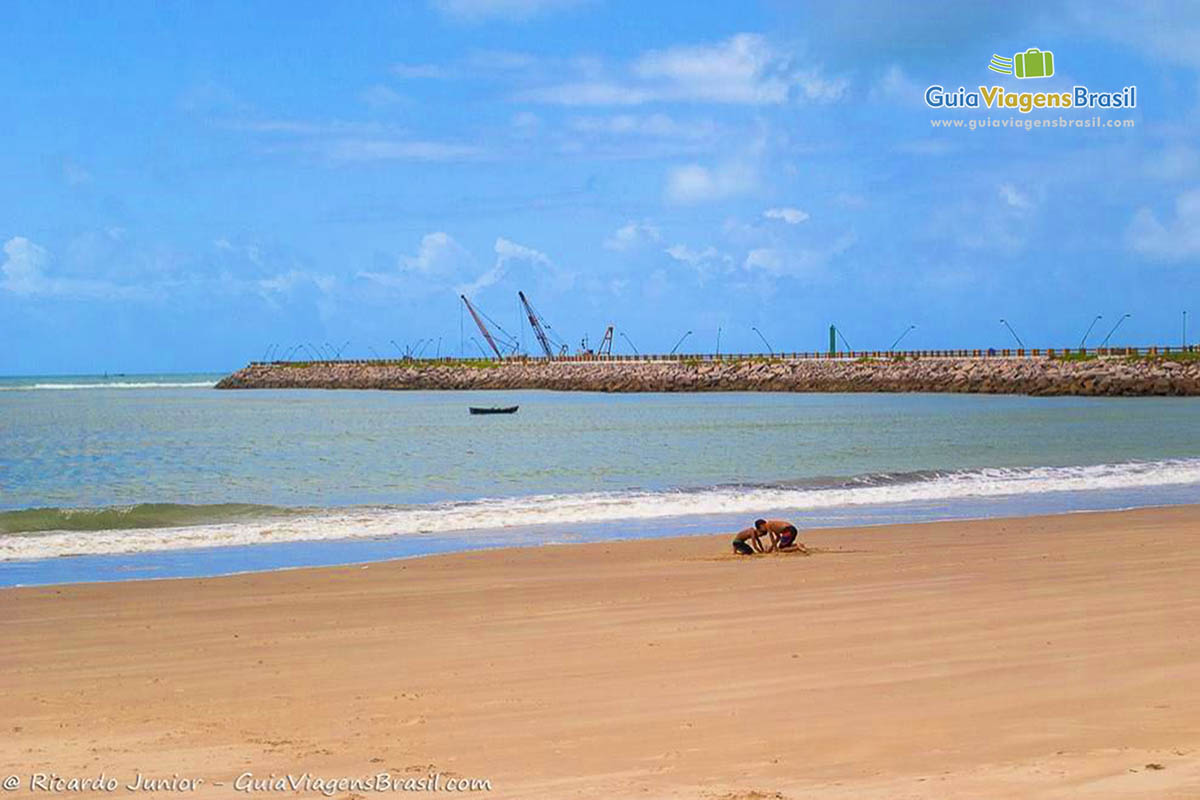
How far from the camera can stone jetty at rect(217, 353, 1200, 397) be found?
106m

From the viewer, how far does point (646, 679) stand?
30.2ft

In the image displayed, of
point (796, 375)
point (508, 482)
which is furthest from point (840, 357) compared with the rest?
point (508, 482)

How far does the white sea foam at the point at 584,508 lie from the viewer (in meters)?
21.0

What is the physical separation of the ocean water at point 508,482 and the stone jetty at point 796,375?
38.4 metres

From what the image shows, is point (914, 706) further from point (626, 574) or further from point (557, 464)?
point (557, 464)

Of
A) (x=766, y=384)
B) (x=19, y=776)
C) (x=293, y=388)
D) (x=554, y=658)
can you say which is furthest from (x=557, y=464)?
(x=293, y=388)

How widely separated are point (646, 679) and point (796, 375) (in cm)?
12886

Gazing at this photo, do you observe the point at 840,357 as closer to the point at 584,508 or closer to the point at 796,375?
the point at 796,375

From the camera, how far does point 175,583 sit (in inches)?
609

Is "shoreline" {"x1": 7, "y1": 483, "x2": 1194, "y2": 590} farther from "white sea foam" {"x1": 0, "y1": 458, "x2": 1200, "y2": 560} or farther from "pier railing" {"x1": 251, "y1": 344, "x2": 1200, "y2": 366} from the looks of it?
"pier railing" {"x1": 251, "y1": 344, "x2": 1200, "y2": 366}

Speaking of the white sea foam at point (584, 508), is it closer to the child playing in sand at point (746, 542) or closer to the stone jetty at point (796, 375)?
the child playing in sand at point (746, 542)

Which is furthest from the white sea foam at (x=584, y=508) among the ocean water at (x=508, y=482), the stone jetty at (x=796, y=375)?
the stone jetty at (x=796, y=375)

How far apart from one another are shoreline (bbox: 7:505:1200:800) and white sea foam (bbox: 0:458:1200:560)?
5.91 meters

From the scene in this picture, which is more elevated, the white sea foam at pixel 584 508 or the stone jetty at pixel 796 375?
the stone jetty at pixel 796 375
